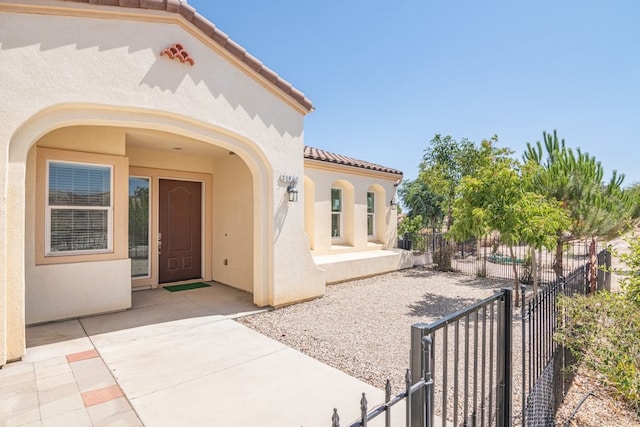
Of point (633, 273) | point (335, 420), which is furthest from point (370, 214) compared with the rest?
point (335, 420)

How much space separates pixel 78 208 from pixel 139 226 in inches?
93.9

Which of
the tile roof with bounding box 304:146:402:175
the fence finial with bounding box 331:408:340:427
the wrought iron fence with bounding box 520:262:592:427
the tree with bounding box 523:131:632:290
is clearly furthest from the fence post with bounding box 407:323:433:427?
the tree with bounding box 523:131:632:290

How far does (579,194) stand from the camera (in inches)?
400

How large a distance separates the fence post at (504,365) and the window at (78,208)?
Answer: 7.86 metres

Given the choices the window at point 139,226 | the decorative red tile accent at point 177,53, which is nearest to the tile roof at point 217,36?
the decorative red tile accent at point 177,53

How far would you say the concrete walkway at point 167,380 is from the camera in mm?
3236

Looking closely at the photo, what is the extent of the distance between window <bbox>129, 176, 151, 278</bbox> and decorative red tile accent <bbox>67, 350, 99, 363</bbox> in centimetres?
438

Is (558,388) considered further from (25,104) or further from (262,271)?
(25,104)

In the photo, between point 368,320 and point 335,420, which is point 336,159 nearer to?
point 368,320

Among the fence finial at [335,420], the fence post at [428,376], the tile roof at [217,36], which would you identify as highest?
the tile roof at [217,36]

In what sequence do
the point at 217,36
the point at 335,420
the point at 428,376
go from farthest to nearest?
the point at 217,36 → the point at 428,376 → the point at 335,420

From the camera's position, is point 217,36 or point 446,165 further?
point 446,165

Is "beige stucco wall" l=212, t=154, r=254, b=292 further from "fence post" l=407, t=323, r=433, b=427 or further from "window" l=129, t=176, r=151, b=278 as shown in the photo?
"fence post" l=407, t=323, r=433, b=427

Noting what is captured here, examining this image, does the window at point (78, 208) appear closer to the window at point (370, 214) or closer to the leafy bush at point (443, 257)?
the window at point (370, 214)
